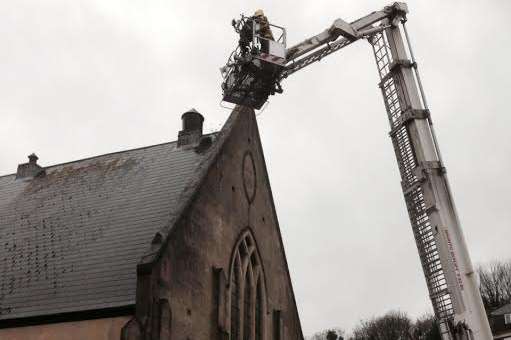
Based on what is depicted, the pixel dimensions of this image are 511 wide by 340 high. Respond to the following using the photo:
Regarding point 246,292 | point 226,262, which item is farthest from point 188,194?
point 246,292

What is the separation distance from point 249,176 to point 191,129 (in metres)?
3.42

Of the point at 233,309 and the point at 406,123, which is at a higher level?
the point at 406,123

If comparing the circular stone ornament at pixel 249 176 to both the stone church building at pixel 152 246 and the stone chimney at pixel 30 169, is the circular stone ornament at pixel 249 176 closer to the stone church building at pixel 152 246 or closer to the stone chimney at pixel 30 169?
the stone church building at pixel 152 246

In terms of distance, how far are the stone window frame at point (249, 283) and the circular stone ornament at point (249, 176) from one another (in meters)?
1.65

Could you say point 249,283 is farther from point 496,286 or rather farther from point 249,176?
point 496,286

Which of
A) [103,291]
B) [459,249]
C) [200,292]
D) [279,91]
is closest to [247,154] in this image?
[279,91]

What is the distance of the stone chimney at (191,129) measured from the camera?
23750 mm

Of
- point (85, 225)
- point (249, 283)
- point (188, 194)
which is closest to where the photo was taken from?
point (188, 194)

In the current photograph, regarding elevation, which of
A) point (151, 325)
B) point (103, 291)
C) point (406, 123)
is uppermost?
point (406, 123)

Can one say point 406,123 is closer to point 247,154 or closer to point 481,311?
point 481,311

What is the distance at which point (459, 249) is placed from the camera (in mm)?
14094

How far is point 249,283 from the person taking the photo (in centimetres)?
A: 2077

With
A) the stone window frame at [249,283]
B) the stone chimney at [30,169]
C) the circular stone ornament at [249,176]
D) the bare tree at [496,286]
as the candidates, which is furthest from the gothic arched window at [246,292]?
the bare tree at [496,286]

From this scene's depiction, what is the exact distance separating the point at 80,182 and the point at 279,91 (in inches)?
341
